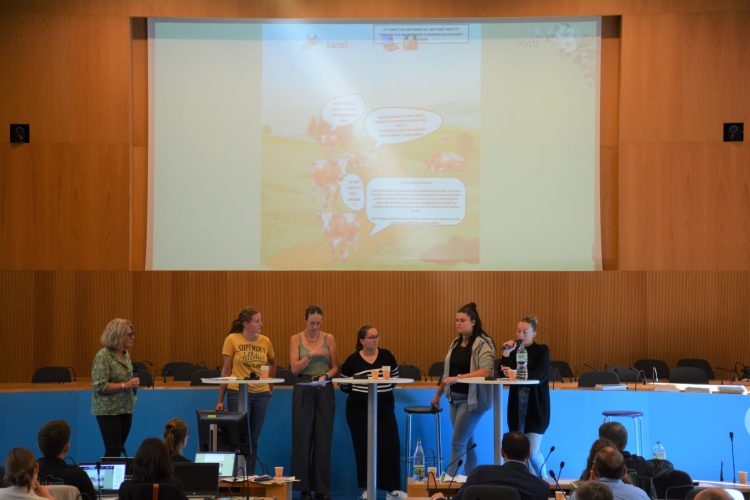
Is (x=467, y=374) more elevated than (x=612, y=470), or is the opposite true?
(x=467, y=374)

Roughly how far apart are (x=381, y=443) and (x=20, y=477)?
13.1ft

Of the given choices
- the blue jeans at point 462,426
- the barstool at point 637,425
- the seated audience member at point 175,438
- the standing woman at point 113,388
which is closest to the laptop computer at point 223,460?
the seated audience member at point 175,438

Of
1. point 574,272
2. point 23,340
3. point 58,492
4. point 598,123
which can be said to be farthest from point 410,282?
point 58,492

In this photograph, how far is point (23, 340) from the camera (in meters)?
11.7

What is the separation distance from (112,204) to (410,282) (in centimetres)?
378

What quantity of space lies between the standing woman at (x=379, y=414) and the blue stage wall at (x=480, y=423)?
0.43m

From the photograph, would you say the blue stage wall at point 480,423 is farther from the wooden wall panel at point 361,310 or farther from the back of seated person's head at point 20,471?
the back of seated person's head at point 20,471

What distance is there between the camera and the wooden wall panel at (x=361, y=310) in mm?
11602

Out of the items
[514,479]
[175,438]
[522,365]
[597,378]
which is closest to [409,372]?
[597,378]

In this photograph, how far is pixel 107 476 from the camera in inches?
214

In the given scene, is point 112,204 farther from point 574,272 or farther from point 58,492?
point 58,492

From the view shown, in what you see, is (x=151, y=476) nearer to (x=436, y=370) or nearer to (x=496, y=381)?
(x=496, y=381)

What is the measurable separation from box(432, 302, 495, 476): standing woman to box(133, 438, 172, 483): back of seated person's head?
308 cm

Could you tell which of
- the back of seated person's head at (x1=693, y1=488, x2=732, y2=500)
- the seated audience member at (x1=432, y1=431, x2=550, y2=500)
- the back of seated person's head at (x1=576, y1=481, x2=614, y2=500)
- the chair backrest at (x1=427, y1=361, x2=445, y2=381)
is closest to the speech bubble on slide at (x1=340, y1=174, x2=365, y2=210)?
the chair backrest at (x1=427, y1=361, x2=445, y2=381)
